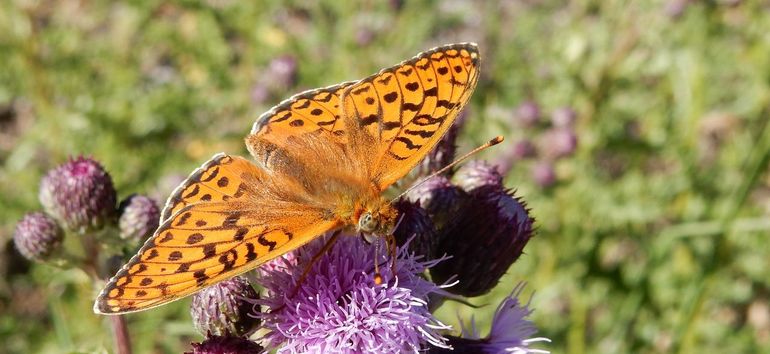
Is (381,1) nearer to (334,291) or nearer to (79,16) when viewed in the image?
(79,16)

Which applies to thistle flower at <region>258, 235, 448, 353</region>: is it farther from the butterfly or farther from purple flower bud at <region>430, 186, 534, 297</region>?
purple flower bud at <region>430, 186, 534, 297</region>

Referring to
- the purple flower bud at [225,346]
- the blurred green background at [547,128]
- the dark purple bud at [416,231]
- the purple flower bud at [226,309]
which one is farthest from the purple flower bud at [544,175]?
the purple flower bud at [225,346]

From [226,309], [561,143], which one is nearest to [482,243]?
[226,309]

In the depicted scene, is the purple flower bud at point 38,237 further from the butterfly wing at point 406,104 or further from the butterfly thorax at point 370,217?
the butterfly thorax at point 370,217

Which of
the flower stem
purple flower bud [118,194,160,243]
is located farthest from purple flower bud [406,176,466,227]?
the flower stem

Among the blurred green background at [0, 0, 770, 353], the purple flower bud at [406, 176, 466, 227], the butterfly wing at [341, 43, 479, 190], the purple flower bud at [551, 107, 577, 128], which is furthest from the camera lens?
the purple flower bud at [551, 107, 577, 128]
